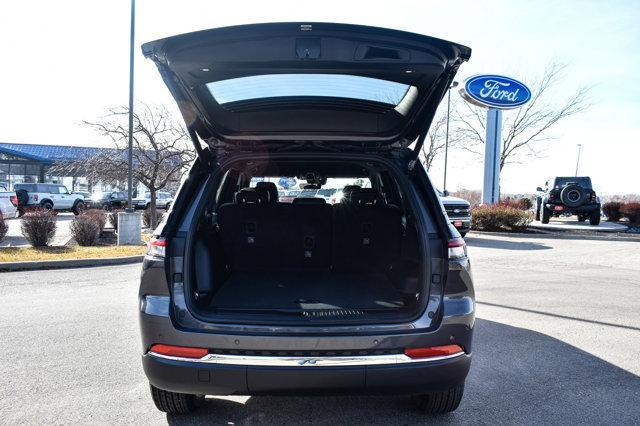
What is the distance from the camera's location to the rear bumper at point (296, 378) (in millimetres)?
2189

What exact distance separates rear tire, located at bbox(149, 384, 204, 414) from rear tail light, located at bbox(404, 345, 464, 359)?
1393 millimetres

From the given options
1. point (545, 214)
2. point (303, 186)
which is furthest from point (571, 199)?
point (303, 186)

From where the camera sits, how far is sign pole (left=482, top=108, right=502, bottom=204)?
19.9 metres

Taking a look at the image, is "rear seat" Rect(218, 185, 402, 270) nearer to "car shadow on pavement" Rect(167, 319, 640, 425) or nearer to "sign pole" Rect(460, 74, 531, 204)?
"car shadow on pavement" Rect(167, 319, 640, 425)

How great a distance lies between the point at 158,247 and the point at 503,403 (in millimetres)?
2526

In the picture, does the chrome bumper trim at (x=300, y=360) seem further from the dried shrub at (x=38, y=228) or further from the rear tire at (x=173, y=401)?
the dried shrub at (x=38, y=228)

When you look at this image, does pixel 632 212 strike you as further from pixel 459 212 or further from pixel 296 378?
pixel 296 378

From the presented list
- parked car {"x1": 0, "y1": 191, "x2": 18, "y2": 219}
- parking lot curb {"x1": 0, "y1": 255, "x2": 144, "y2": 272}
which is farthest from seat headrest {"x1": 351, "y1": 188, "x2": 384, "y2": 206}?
parked car {"x1": 0, "y1": 191, "x2": 18, "y2": 219}

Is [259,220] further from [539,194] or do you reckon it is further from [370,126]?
[539,194]

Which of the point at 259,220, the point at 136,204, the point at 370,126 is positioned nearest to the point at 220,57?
the point at 370,126

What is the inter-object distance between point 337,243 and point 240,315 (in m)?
1.75

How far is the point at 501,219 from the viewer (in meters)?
15.9

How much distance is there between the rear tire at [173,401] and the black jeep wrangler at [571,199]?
63.4 ft

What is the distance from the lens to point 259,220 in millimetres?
3713
